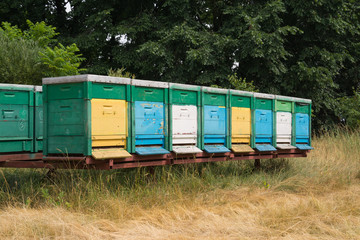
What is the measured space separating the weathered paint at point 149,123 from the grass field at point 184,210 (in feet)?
2.68

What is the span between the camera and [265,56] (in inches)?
703

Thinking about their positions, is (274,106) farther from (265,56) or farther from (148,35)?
(148,35)

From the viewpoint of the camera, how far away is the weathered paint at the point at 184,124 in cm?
791

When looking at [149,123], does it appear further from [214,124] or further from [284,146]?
[284,146]

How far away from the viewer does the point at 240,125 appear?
9367mm

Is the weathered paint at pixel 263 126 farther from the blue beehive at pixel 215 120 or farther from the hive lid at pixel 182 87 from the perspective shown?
the hive lid at pixel 182 87

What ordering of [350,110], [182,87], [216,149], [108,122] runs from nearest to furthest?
[108,122] → [182,87] → [216,149] → [350,110]

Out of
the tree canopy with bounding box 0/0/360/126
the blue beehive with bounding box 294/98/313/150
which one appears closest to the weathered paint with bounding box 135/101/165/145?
the blue beehive with bounding box 294/98/313/150

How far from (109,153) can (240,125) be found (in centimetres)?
363

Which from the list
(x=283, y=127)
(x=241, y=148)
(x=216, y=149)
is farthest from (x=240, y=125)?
(x=283, y=127)

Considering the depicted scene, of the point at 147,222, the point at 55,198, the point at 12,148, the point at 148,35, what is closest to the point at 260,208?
the point at 147,222

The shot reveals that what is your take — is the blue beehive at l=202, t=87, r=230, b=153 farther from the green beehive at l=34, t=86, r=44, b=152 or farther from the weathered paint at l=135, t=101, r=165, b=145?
the green beehive at l=34, t=86, r=44, b=152

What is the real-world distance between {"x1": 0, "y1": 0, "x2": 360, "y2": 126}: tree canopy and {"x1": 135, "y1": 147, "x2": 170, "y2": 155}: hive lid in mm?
10030

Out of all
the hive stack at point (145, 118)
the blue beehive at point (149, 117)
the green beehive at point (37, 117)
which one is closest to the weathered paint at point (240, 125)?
the hive stack at point (145, 118)
